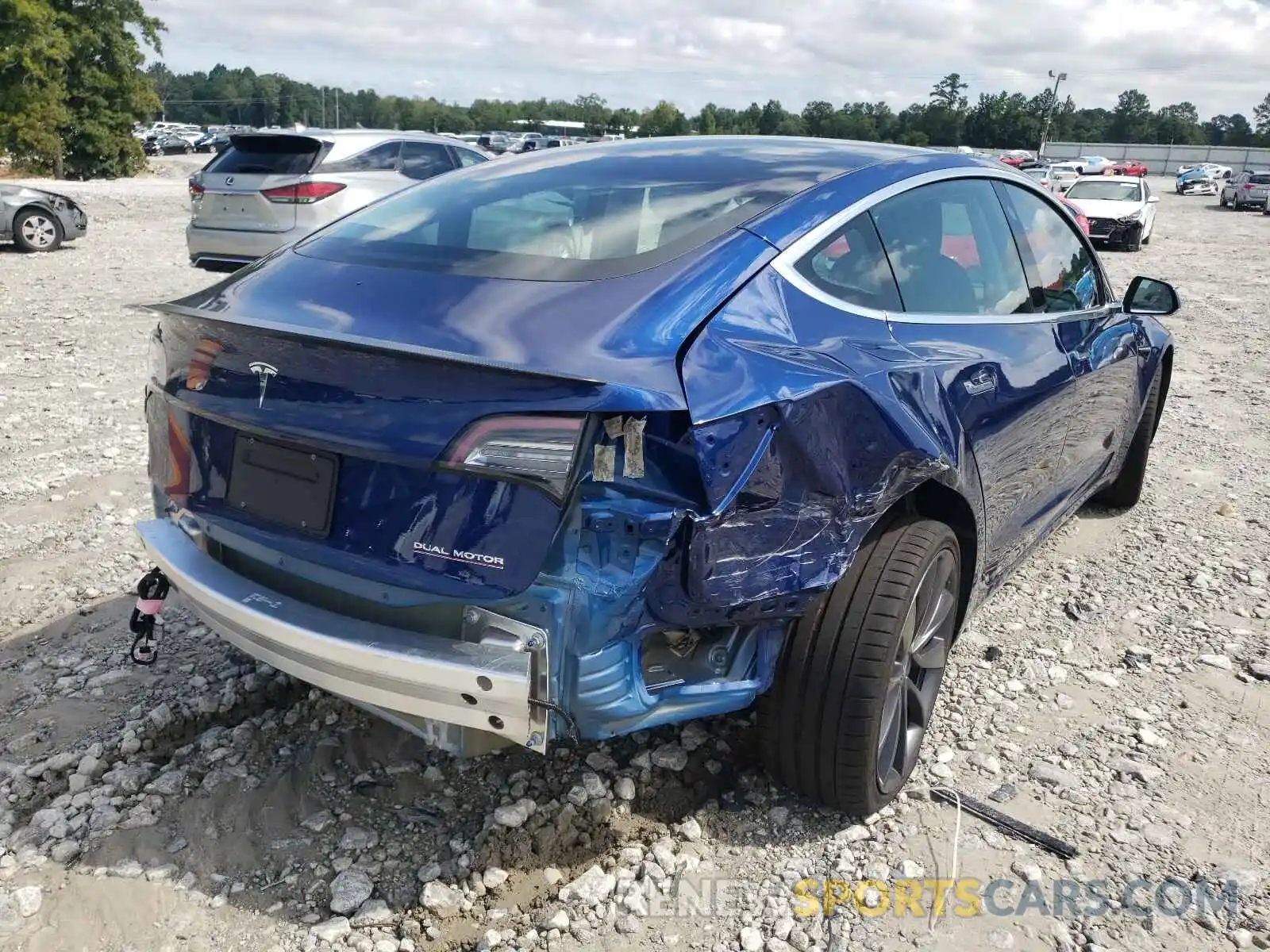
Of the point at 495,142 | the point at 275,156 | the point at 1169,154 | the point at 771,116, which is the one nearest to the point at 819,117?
the point at 771,116

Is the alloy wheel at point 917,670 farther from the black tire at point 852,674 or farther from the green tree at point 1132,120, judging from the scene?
the green tree at point 1132,120

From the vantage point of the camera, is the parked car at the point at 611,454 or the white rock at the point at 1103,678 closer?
the parked car at the point at 611,454

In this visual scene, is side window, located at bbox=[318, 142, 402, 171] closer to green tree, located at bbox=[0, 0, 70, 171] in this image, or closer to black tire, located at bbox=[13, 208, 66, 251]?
black tire, located at bbox=[13, 208, 66, 251]

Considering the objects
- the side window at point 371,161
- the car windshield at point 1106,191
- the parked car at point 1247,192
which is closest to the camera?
the side window at point 371,161

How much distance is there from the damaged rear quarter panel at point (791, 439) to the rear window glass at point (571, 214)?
33cm

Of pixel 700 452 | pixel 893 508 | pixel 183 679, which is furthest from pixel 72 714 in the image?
pixel 893 508

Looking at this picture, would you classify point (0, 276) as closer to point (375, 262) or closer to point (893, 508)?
point (375, 262)

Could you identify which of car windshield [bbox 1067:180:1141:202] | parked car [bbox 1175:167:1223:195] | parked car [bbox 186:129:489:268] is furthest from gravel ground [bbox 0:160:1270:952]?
parked car [bbox 1175:167:1223:195]

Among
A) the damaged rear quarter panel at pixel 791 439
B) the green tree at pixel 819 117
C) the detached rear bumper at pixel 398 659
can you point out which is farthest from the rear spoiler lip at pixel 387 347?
the green tree at pixel 819 117

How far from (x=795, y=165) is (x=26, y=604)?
3203 mm

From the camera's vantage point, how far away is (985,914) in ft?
7.93

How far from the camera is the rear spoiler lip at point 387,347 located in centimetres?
197

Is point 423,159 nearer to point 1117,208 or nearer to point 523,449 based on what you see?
point 523,449

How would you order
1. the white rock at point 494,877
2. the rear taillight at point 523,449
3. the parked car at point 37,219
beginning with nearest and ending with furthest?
1. the rear taillight at point 523,449
2. the white rock at point 494,877
3. the parked car at point 37,219
